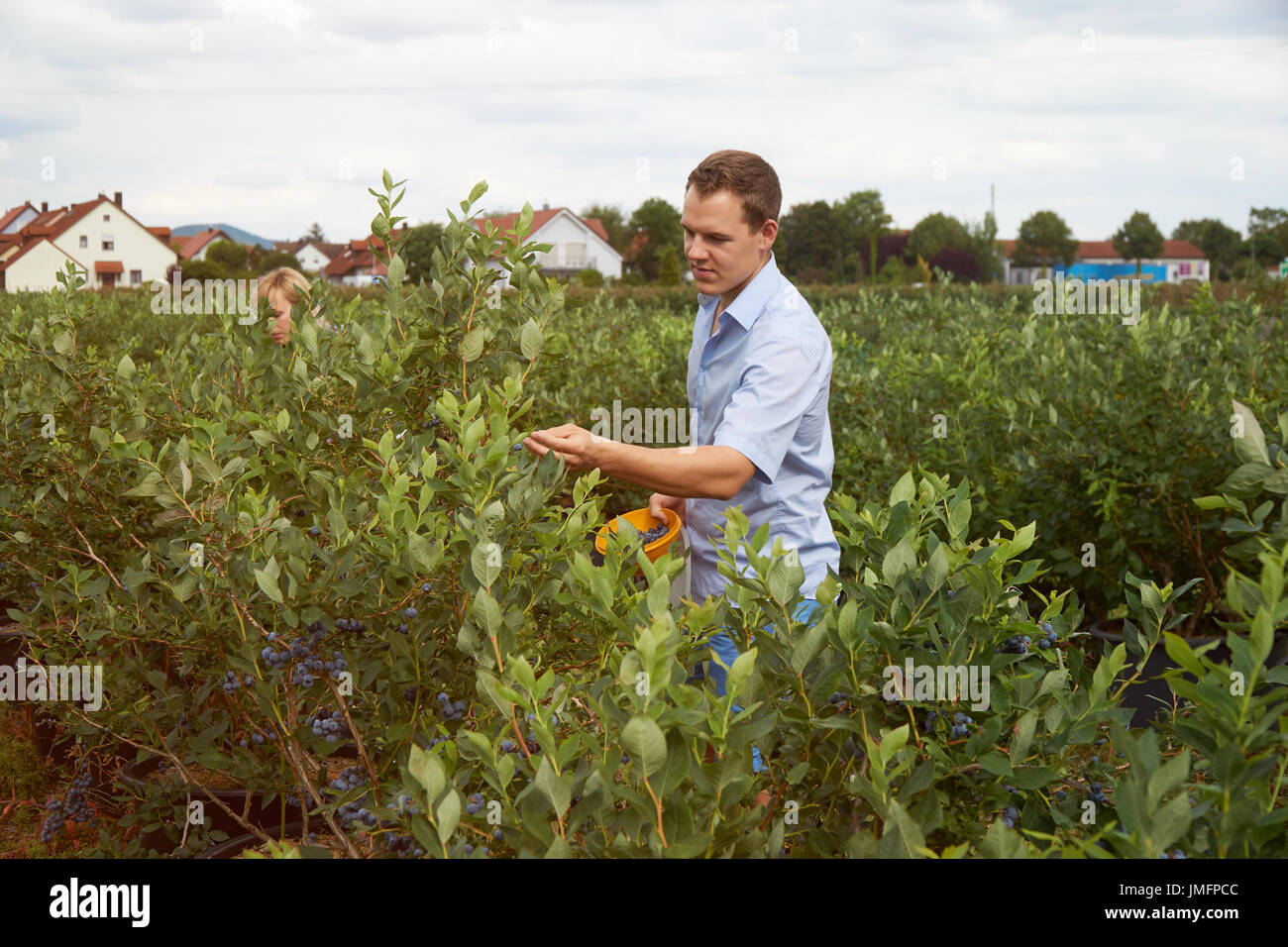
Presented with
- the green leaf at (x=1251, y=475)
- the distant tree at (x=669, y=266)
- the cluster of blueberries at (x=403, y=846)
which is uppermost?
the distant tree at (x=669, y=266)

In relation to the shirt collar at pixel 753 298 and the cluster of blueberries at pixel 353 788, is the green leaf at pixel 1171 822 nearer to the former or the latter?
the cluster of blueberries at pixel 353 788

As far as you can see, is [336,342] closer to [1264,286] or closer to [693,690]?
[693,690]

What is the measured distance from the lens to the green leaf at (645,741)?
4.52 feet

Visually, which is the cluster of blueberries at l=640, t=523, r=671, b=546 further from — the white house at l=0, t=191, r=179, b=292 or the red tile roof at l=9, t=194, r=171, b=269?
the red tile roof at l=9, t=194, r=171, b=269

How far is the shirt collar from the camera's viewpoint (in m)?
3.26

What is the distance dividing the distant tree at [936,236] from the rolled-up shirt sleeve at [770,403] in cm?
9671

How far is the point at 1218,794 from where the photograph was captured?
141 centimetres

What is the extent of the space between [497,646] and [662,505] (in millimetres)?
1840

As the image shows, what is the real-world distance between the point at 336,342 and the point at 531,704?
230 centimetres

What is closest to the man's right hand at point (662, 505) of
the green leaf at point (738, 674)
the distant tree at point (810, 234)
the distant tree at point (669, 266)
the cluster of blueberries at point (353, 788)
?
the cluster of blueberries at point (353, 788)

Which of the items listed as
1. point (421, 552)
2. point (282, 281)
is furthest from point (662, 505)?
point (282, 281)

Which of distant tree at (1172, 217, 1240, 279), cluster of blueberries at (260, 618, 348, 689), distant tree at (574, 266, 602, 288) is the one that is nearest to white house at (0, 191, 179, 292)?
distant tree at (574, 266, 602, 288)

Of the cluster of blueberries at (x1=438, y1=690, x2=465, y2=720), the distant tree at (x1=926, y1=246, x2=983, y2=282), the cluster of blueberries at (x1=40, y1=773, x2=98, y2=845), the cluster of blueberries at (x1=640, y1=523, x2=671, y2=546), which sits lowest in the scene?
the cluster of blueberries at (x1=40, y1=773, x2=98, y2=845)

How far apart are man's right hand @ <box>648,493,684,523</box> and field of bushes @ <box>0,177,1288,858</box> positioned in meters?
0.46
